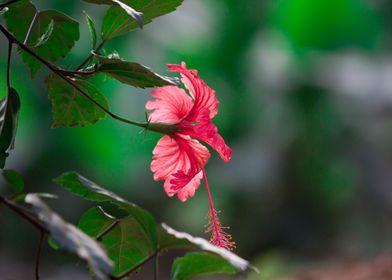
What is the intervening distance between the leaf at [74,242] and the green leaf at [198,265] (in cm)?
11

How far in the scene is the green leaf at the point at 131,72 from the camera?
64 centimetres

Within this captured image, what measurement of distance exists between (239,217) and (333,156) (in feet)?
1.90

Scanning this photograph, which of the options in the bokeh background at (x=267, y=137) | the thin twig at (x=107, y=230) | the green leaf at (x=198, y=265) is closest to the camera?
the green leaf at (x=198, y=265)

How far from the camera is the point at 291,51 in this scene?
12.7 feet

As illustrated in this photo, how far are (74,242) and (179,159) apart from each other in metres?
0.27

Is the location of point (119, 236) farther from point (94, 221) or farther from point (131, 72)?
point (131, 72)

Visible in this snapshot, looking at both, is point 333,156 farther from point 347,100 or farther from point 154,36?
point 154,36

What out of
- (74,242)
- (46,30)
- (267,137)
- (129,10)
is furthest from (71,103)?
(267,137)

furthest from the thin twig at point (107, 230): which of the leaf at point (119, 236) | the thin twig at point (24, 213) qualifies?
the thin twig at point (24, 213)

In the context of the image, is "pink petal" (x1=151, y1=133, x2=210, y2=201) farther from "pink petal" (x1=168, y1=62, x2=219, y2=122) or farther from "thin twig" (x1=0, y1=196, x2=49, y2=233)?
"thin twig" (x1=0, y1=196, x2=49, y2=233)

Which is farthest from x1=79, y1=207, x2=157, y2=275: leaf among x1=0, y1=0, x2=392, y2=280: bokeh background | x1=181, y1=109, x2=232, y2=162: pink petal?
x1=0, y1=0, x2=392, y2=280: bokeh background

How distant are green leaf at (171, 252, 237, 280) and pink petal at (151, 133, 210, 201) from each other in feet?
0.43

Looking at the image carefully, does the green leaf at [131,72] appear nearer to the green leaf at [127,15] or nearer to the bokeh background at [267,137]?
the green leaf at [127,15]

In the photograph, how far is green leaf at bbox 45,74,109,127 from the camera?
73 cm
